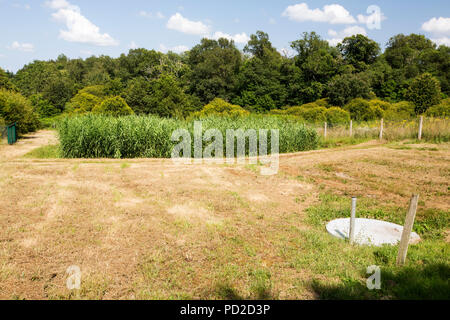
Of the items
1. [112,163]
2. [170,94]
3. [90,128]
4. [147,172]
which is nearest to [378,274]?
[147,172]

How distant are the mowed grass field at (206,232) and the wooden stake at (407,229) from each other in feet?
0.41

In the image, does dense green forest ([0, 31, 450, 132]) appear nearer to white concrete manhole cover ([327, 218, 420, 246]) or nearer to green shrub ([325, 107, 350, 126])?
green shrub ([325, 107, 350, 126])

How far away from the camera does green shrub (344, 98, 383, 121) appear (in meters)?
27.7

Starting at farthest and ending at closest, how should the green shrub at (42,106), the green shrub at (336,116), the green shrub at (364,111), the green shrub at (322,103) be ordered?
the green shrub at (42,106)
the green shrub at (322,103)
the green shrub at (364,111)
the green shrub at (336,116)

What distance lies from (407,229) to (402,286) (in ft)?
2.15

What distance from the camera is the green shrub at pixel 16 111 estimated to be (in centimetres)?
1839

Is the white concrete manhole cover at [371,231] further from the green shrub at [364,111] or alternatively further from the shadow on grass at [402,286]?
the green shrub at [364,111]

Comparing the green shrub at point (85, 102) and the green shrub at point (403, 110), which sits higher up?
the green shrub at point (85, 102)

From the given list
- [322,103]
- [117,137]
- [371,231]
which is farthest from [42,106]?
[371,231]

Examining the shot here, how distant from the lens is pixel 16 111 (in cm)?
1944

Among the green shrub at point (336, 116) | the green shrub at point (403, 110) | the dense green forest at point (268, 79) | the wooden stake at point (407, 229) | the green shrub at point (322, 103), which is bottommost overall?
the wooden stake at point (407, 229)

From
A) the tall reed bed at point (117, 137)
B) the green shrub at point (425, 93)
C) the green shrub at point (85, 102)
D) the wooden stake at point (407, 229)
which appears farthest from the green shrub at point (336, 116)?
the green shrub at point (85, 102)

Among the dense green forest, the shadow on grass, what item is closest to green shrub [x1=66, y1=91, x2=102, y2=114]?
the dense green forest

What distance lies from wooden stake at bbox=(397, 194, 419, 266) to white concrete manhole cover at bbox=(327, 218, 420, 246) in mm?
766
